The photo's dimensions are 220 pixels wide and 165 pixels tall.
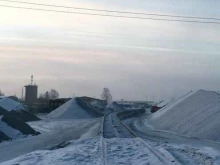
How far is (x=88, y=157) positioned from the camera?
53.8 feet

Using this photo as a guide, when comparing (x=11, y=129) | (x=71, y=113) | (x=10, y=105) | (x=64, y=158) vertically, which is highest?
(x=10, y=105)

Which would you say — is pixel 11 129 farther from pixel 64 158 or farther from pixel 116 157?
pixel 116 157

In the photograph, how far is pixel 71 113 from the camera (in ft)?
267

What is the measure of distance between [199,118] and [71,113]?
46.8 metres

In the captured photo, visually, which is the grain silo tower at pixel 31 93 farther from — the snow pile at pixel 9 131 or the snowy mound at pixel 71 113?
the snow pile at pixel 9 131

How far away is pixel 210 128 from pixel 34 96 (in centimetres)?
9755

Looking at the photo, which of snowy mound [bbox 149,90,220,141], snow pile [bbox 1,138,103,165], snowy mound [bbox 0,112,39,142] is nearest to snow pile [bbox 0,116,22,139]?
snowy mound [bbox 0,112,39,142]

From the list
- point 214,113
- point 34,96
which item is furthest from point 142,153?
point 34,96

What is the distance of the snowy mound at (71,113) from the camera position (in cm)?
7875

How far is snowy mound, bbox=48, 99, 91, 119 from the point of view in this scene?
78750 millimetres

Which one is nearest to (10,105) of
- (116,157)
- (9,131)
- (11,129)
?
(11,129)

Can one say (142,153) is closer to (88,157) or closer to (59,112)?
(88,157)

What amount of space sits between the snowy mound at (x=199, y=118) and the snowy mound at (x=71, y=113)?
31.7m

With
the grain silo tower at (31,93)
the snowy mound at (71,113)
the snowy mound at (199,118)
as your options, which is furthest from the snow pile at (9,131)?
the grain silo tower at (31,93)
